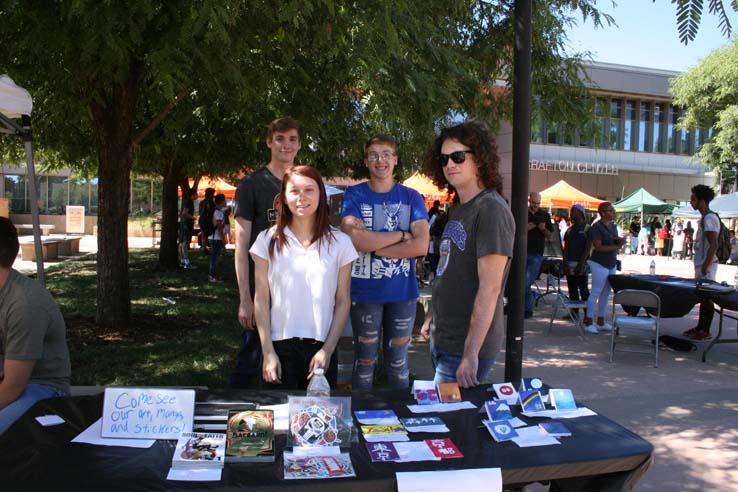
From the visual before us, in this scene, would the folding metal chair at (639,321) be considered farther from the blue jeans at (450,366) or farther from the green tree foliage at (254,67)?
the blue jeans at (450,366)

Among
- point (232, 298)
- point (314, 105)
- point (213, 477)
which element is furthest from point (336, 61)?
point (213, 477)

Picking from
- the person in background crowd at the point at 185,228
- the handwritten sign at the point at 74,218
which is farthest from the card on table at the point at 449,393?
the handwritten sign at the point at 74,218

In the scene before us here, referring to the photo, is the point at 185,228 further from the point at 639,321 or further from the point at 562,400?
the point at 562,400

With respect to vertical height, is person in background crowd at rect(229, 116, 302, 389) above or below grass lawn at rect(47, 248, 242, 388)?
above

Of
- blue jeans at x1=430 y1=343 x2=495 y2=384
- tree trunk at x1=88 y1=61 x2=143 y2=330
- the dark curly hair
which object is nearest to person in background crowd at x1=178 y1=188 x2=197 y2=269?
tree trunk at x1=88 y1=61 x2=143 y2=330

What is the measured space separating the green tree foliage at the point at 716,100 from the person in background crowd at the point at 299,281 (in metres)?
28.7

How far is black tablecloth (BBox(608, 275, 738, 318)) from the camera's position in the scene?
712 centimetres

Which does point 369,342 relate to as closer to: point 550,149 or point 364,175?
point 364,175

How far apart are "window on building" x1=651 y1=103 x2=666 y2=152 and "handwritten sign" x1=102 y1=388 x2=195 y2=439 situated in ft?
151

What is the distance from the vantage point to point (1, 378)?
9.77ft

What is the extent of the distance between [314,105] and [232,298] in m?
4.33

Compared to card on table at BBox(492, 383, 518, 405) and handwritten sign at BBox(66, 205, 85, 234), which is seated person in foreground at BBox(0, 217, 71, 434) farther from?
handwritten sign at BBox(66, 205, 85, 234)

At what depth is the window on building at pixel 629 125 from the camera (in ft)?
136

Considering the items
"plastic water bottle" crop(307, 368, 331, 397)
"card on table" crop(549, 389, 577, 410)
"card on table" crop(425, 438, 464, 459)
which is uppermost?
A: "plastic water bottle" crop(307, 368, 331, 397)
